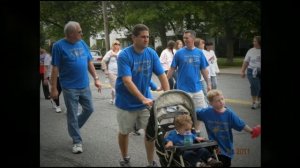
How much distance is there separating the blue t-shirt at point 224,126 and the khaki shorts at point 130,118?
1.65 feet

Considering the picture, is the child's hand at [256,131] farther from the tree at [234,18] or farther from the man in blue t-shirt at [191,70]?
the man in blue t-shirt at [191,70]

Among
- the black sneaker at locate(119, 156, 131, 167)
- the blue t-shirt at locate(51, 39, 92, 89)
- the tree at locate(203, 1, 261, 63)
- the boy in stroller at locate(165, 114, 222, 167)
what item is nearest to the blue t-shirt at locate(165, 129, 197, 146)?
the boy in stroller at locate(165, 114, 222, 167)

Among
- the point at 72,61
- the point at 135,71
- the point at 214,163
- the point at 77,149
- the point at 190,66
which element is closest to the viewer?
the point at 214,163

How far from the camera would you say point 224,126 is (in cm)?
309

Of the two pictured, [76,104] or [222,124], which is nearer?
[222,124]

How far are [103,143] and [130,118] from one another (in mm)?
515

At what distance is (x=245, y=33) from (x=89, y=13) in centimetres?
106

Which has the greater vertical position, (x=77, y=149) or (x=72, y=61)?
(x=72, y=61)

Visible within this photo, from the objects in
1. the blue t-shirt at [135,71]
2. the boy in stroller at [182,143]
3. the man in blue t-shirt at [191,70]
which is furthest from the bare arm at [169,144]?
the man in blue t-shirt at [191,70]

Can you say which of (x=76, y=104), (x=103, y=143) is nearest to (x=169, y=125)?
(x=103, y=143)

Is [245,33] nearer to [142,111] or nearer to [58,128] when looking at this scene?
[142,111]

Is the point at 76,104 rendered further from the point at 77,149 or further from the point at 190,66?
the point at 190,66
